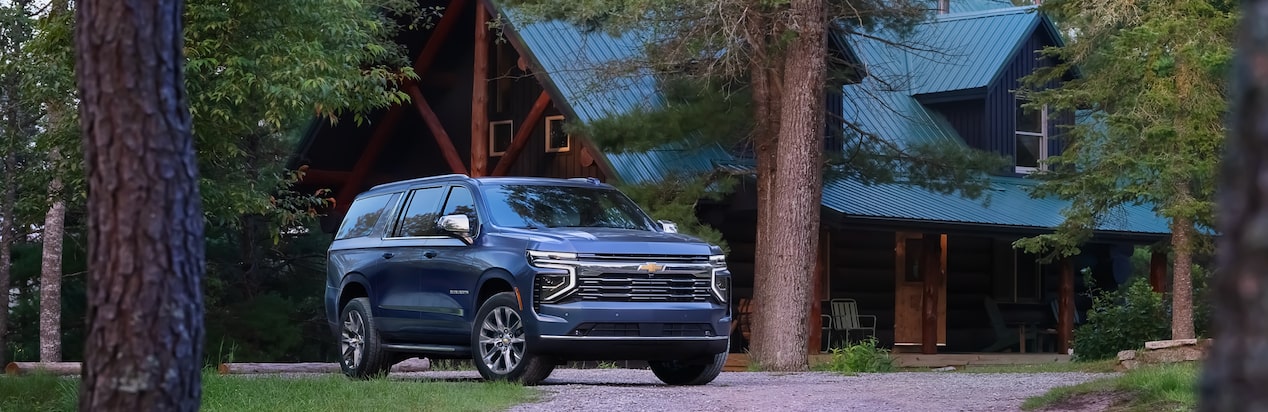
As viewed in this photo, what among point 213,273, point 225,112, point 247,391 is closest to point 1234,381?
point 247,391

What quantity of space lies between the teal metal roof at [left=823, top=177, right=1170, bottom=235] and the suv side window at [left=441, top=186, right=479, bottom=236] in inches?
370

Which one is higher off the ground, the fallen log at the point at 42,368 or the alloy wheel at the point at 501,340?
the alloy wheel at the point at 501,340

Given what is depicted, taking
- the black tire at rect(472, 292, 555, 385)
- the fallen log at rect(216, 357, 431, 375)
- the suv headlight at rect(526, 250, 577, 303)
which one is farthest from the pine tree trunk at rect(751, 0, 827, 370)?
the suv headlight at rect(526, 250, 577, 303)

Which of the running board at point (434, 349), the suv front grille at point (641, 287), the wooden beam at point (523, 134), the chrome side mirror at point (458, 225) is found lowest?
the running board at point (434, 349)

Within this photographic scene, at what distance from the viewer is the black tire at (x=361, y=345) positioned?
1409 centimetres

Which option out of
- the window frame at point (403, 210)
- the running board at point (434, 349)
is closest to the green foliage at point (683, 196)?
the window frame at point (403, 210)

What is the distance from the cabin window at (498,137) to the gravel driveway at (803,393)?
35.7 ft

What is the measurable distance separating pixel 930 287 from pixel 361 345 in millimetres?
13481

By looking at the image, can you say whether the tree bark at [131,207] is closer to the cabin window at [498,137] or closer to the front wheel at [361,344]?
the front wheel at [361,344]

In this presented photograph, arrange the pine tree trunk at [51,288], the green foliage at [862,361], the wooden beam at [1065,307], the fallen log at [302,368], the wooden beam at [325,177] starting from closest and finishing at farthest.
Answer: the fallen log at [302,368] < the green foliage at [862,361] < the pine tree trunk at [51,288] < the wooden beam at [325,177] < the wooden beam at [1065,307]

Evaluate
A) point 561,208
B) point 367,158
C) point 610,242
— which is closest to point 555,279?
point 610,242

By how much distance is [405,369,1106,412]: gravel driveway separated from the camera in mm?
10273

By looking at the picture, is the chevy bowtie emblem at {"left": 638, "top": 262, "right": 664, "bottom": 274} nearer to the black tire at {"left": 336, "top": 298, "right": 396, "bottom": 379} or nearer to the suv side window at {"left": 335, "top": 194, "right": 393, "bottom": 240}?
the black tire at {"left": 336, "top": 298, "right": 396, "bottom": 379}

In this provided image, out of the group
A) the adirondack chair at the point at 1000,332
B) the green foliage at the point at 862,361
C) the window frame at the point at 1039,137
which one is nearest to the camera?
the green foliage at the point at 862,361
